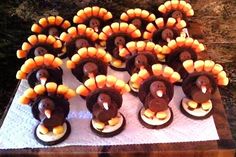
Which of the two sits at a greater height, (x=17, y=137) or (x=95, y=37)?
(x=95, y=37)

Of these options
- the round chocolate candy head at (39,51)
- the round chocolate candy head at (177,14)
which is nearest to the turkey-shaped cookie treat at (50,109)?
the round chocolate candy head at (39,51)

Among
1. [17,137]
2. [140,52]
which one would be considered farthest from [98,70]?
[17,137]

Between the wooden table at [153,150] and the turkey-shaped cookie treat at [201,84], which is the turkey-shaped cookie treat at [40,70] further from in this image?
the turkey-shaped cookie treat at [201,84]

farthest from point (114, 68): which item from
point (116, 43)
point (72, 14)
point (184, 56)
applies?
point (72, 14)

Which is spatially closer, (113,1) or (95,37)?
(95,37)

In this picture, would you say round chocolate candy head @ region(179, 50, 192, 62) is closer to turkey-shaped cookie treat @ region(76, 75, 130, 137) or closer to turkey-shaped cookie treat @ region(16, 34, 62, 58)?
turkey-shaped cookie treat @ region(76, 75, 130, 137)

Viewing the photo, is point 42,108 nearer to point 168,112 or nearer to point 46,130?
point 46,130

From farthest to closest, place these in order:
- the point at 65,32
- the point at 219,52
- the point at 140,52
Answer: the point at 219,52 → the point at 65,32 → the point at 140,52
